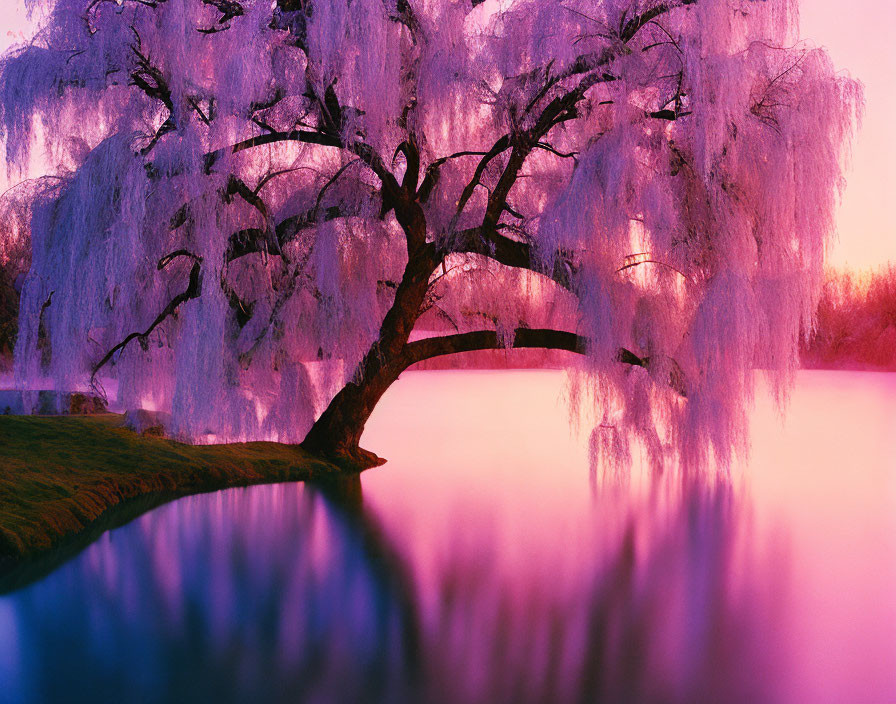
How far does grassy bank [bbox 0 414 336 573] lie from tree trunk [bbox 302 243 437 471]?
0.88 feet

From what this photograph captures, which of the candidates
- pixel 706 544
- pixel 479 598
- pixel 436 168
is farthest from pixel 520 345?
pixel 479 598

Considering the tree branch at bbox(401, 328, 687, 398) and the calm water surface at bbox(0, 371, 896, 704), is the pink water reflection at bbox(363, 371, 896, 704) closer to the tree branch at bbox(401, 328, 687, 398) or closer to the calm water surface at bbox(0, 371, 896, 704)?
the calm water surface at bbox(0, 371, 896, 704)

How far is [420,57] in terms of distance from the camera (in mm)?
8438

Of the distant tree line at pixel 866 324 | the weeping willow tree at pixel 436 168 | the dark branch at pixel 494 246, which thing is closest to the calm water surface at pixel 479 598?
the weeping willow tree at pixel 436 168

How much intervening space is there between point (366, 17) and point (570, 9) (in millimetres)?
1606

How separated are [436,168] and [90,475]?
415 cm

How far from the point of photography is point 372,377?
382 inches

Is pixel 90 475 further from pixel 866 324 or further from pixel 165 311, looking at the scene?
pixel 866 324

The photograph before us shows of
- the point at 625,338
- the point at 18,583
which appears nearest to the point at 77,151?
the point at 18,583

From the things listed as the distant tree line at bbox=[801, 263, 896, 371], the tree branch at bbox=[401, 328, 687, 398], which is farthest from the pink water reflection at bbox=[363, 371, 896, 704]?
the distant tree line at bbox=[801, 263, 896, 371]

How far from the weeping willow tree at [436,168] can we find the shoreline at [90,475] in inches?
23.8

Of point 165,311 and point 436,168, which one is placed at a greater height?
point 436,168

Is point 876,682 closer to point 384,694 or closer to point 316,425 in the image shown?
point 384,694

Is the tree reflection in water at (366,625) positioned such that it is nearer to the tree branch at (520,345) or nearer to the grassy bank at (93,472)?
the grassy bank at (93,472)
